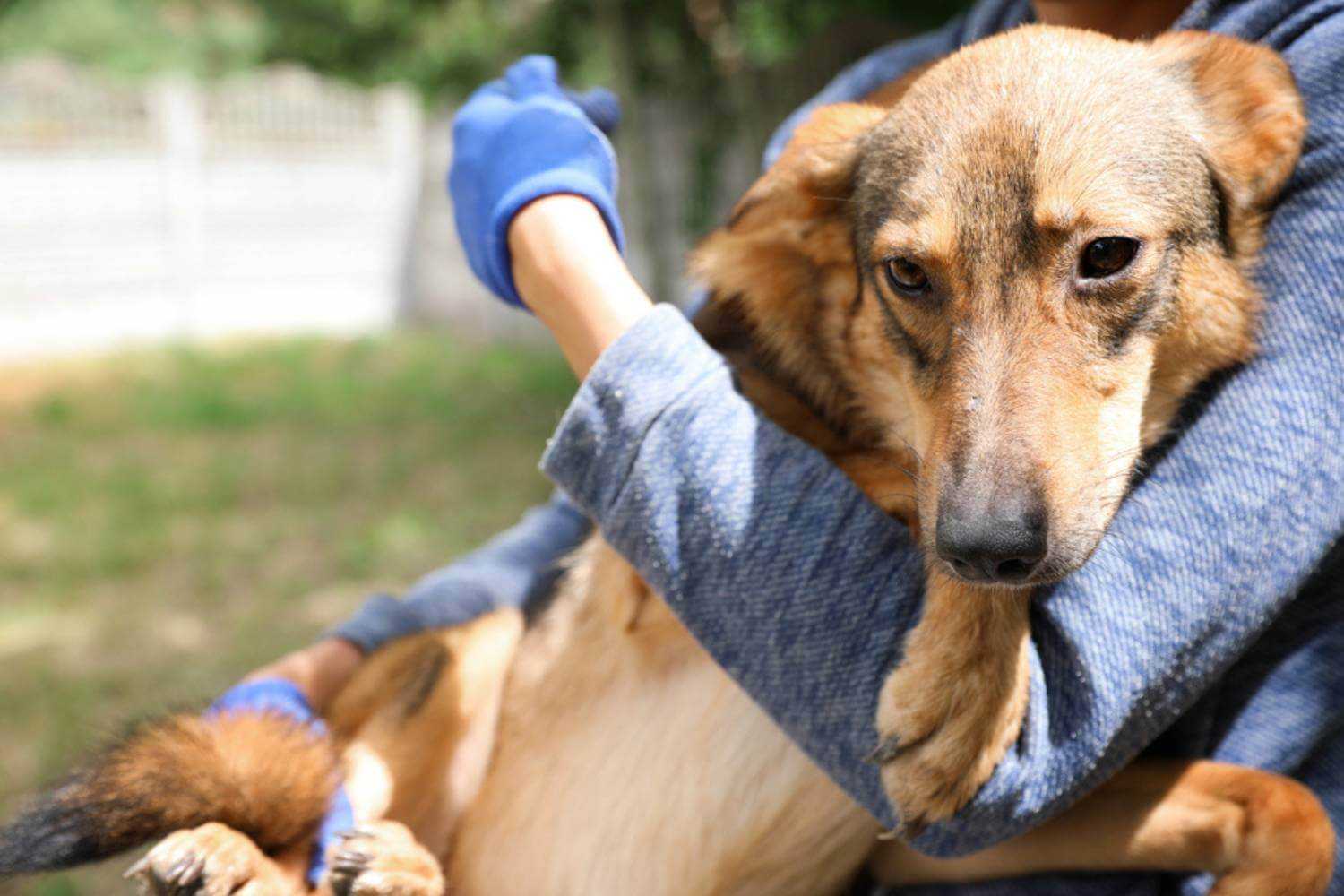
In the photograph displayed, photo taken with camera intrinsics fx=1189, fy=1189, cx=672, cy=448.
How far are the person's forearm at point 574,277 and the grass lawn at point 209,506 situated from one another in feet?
3.85

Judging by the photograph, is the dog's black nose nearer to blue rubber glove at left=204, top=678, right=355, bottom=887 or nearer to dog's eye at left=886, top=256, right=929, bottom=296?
dog's eye at left=886, top=256, right=929, bottom=296

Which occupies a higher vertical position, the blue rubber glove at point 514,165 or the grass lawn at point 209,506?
the blue rubber glove at point 514,165

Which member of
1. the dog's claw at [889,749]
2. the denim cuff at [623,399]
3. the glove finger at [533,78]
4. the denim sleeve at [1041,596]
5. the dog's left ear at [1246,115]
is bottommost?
the dog's claw at [889,749]

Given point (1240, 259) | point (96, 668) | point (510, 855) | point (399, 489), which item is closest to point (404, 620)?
point (510, 855)

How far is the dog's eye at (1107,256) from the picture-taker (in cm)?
158

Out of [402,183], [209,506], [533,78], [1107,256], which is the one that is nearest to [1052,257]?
[1107,256]

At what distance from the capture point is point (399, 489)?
6.79m

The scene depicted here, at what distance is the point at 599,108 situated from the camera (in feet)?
6.66

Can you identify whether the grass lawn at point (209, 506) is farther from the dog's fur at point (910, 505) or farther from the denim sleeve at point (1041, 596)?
the denim sleeve at point (1041, 596)

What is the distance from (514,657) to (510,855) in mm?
437

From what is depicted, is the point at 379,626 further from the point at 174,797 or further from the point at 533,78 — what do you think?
the point at 533,78

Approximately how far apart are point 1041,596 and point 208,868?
1.29 m

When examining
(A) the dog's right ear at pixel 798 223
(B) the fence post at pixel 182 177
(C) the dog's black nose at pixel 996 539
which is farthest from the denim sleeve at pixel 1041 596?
(B) the fence post at pixel 182 177

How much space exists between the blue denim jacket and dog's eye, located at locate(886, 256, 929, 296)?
11.8 inches
